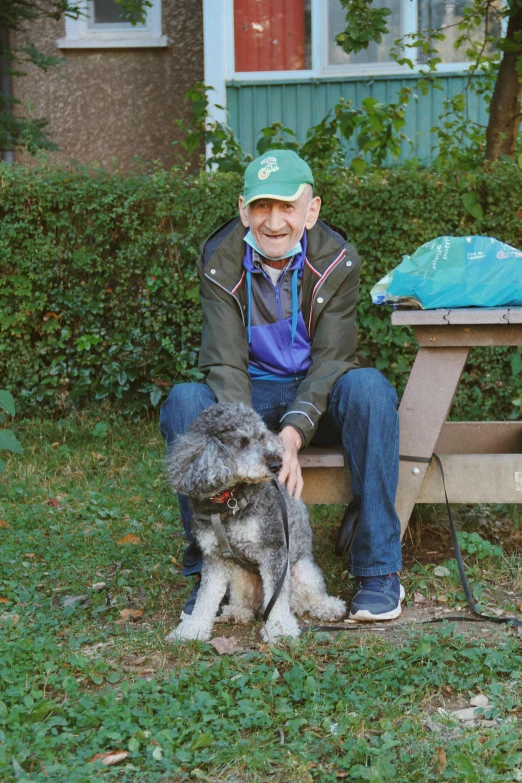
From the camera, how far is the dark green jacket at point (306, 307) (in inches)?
142

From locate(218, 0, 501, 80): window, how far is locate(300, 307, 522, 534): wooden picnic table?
643 centimetres

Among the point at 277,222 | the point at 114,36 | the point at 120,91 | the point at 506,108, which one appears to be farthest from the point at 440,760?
the point at 114,36

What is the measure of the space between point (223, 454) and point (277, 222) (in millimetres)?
1060

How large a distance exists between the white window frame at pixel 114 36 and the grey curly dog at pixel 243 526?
8469mm

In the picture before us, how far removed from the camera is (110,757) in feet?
8.08

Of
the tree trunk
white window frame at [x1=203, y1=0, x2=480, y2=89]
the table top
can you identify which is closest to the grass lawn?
the table top

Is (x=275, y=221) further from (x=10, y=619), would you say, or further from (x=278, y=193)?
(x=10, y=619)

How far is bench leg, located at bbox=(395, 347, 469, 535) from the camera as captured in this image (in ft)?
12.0

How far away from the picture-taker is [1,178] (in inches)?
246

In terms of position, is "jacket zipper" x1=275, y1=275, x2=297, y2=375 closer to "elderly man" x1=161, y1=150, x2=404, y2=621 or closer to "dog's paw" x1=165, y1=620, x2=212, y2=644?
"elderly man" x1=161, y1=150, x2=404, y2=621

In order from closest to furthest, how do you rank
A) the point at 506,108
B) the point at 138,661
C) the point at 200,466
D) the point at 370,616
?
1. the point at 200,466
2. the point at 138,661
3. the point at 370,616
4. the point at 506,108

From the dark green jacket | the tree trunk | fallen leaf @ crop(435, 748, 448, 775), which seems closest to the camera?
fallen leaf @ crop(435, 748, 448, 775)

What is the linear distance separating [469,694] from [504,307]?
1552mm

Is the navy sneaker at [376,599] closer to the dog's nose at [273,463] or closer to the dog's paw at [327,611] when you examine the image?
the dog's paw at [327,611]
